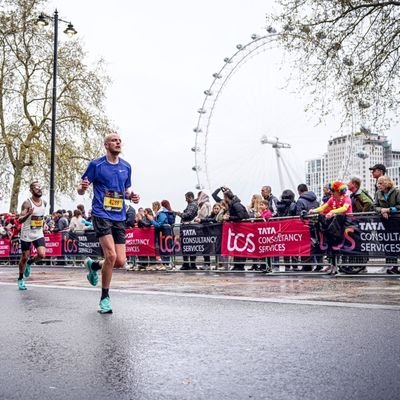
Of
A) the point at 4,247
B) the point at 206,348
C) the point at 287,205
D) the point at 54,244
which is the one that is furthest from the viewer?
the point at 4,247

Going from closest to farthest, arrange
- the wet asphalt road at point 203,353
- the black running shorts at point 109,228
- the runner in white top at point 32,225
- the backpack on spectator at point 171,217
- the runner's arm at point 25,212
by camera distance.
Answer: the wet asphalt road at point 203,353 < the black running shorts at point 109,228 < the runner's arm at point 25,212 < the runner in white top at point 32,225 < the backpack on spectator at point 171,217

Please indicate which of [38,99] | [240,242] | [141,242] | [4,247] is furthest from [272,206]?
[38,99]

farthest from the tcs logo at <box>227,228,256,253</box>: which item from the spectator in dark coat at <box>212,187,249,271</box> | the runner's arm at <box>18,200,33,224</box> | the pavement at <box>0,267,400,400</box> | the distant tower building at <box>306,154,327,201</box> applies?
the distant tower building at <box>306,154,327,201</box>

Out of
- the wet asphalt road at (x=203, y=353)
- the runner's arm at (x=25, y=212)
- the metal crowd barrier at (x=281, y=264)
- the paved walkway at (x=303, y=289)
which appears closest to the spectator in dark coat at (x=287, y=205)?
the metal crowd barrier at (x=281, y=264)

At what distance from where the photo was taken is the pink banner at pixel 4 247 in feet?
79.4

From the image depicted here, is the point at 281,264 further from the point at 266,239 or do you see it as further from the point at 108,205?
the point at 108,205

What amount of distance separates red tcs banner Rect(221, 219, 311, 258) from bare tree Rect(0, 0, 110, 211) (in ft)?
63.0

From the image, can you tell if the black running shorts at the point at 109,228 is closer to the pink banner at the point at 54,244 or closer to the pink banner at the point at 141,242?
the pink banner at the point at 141,242

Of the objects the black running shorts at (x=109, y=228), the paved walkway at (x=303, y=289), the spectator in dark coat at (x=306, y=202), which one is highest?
the spectator in dark coat at (x=306, y=202)

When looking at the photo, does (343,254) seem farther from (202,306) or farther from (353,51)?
(353,51)

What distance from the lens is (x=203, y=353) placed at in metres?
4.59

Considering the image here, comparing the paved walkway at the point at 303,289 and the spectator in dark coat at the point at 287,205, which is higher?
the spectator in dark coat at the point at 287,205

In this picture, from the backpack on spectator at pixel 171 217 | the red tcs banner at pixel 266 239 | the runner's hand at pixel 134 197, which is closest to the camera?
the runner's hand at pixel 134 197

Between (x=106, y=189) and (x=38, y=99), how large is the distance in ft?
92.9
